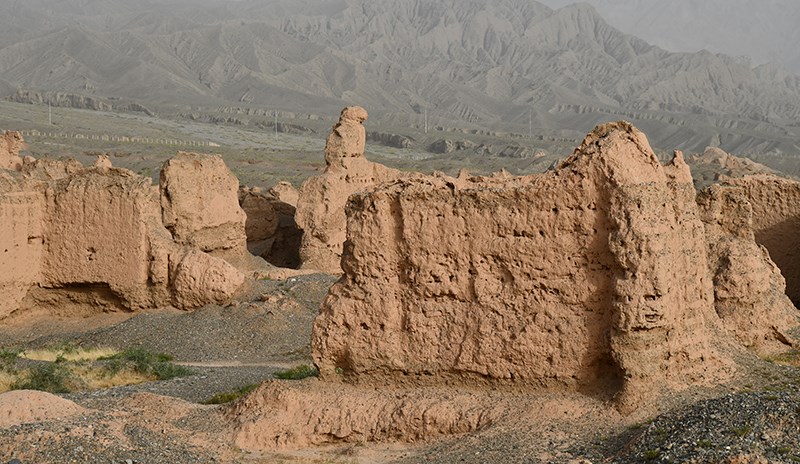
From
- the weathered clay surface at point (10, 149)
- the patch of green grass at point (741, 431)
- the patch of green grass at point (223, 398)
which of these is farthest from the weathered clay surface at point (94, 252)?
the patch of green grass at point (741, 431)

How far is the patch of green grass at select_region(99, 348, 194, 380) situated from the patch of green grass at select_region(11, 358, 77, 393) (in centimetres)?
111

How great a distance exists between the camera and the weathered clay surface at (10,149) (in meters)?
31.9

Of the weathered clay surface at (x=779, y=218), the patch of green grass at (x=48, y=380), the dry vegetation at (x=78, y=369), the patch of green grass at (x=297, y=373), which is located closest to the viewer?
the patch of green grass at (x=48, y=380)

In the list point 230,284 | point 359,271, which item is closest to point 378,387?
point 359,271

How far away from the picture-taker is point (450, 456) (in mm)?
11742

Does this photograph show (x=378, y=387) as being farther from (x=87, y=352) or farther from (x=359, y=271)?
(x=87, y=352)

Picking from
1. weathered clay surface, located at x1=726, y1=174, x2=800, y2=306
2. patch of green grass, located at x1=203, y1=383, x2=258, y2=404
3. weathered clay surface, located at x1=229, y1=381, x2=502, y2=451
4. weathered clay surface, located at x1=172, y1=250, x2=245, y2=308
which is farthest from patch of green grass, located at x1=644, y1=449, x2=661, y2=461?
weathered clay surface, located at x1=172, y1=250, x2=245, y2=308

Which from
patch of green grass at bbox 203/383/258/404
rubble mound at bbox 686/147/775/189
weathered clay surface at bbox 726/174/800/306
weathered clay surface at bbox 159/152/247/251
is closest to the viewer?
patch of green grass at bbox 203/383/258/404

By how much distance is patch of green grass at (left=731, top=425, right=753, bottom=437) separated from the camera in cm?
1030

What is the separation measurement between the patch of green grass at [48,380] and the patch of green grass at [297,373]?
3.42 m

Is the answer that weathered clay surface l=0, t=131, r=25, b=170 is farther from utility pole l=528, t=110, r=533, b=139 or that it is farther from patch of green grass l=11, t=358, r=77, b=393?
utility pole l=528, t=110, r=533, b=139

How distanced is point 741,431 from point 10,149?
28133 mm

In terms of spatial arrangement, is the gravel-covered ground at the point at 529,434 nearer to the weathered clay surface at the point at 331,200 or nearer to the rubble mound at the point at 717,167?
the weathered clay surface at the point at 331,200

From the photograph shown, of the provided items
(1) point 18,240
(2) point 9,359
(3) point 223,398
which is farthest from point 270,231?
(3) point 223,398
